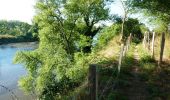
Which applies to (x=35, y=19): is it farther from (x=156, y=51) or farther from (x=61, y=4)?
(x=156, y=51)

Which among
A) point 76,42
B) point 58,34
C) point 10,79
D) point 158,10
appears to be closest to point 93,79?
point 158,10

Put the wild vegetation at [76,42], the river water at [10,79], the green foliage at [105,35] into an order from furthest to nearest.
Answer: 1. the river water at [10,79]
2. the green foliage at [105,35]
3. the wild vegetation at [76,42]

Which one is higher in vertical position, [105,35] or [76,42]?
[105,35]

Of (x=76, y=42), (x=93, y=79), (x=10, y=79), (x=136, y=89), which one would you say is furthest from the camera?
(x=10, y=79)

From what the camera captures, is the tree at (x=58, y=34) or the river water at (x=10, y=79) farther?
the river water at (x=10, y=79)

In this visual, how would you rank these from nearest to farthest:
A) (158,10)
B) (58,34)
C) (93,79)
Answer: (93,79)
(158,10)
(58,34)

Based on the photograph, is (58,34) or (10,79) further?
(10,79)

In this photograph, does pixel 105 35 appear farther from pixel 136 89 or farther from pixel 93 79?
pixel 93 79

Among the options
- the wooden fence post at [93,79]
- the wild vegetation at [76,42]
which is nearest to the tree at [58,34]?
the wild vegetation at [76,42]

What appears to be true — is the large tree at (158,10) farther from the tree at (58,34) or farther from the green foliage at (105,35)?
the green foliage at (105,35)

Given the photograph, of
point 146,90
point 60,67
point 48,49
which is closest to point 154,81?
point 146,90

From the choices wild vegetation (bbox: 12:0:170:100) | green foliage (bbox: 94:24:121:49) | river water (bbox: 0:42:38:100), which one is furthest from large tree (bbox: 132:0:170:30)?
river water (bbox: 0:42:38:100)

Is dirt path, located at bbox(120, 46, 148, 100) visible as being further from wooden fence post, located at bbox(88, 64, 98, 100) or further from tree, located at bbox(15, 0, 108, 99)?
tree, located at bbox(15, 0, 108, 99)

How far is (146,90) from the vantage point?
10633 mm
